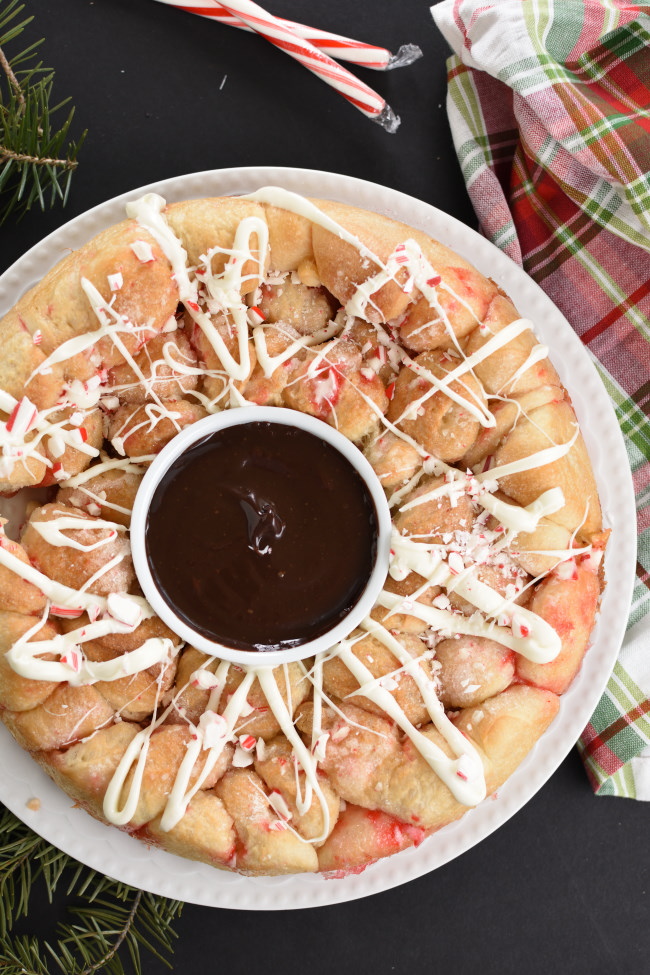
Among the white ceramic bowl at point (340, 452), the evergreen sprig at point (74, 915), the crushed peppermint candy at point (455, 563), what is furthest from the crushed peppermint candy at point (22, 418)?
the evergreen sprig at point (74, 915)

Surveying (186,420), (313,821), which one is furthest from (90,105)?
(313,821)

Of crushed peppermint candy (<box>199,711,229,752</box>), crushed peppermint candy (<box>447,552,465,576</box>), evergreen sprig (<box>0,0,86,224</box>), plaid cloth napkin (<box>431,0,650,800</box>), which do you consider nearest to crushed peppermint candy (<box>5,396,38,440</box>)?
evergreen sprig (<box>0,0,86,224</box>)

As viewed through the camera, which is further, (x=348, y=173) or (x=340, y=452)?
(x=348, y=173)

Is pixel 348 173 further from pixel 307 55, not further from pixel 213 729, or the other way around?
pixel 213 729

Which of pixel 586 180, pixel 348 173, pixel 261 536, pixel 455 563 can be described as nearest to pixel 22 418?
pixel 261 536

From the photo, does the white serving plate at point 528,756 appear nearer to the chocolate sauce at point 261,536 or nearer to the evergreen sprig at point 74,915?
the evergreen sprig at point 74,915

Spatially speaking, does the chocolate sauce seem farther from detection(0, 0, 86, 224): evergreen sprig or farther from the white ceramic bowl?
detection(0, 0, 86, 224): evergreen sprig

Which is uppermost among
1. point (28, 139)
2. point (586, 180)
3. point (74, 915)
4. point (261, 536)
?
point (586, 180)
